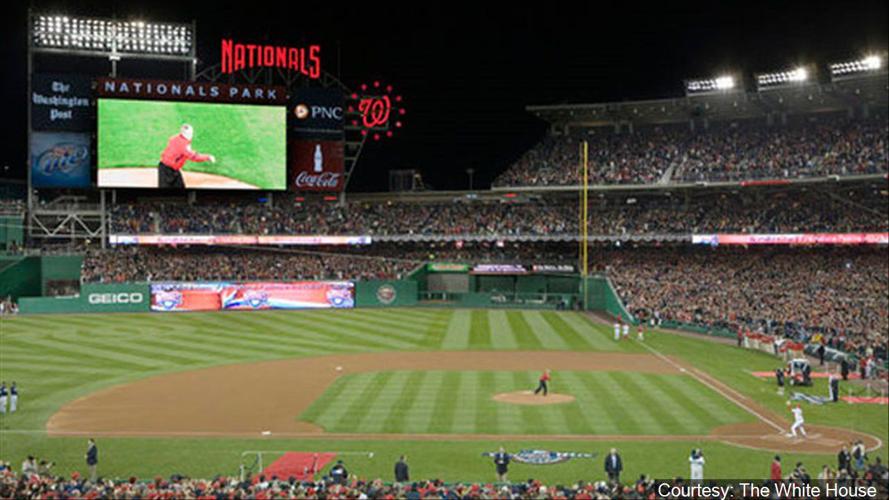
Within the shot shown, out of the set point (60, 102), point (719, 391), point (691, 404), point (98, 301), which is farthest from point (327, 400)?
point (60, 102)

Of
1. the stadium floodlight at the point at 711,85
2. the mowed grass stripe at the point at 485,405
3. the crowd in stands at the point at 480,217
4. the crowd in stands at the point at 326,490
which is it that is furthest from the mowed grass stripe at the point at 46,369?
the stadium floodlight at the point at 711,85

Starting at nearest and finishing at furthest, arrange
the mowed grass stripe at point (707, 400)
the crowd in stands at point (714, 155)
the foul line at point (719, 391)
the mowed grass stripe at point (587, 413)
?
the mowed grass stripe at point (587, 413) → the foul line at point (719, 391) → the mowed grass stripe at point (707, 400) → the crowd in stands at point (714, 155)

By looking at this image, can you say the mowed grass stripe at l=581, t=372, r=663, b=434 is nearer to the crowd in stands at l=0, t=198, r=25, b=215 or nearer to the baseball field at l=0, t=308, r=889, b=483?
the baseball field at l=0, t=308, r=889, b=483

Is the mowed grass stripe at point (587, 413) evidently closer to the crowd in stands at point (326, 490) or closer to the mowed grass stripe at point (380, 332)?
the crowd in stands at point (326, 490)

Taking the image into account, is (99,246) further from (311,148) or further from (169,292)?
(311,148)

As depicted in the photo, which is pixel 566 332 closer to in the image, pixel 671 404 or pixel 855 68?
pixel 671 404

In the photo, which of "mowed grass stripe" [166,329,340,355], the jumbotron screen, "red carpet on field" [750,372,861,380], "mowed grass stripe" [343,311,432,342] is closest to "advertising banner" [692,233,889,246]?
"red carpet on field" [750,372,861,380]
